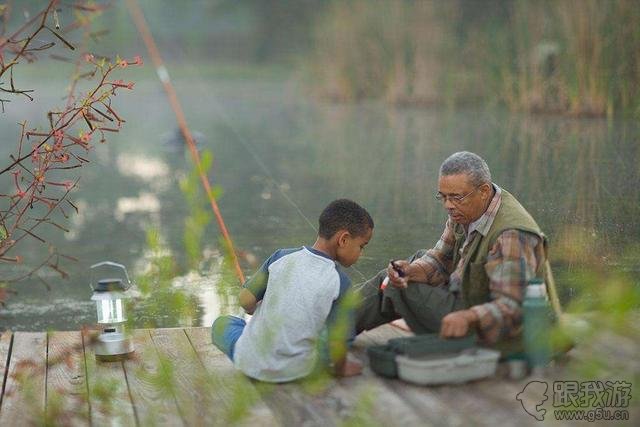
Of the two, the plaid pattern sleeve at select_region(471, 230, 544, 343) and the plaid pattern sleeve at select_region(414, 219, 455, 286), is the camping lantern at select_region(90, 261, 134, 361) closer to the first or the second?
the plaid pattern sleeve at select_region(414, 219, 455, 286)

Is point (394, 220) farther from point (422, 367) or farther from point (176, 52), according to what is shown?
point (176, 52)

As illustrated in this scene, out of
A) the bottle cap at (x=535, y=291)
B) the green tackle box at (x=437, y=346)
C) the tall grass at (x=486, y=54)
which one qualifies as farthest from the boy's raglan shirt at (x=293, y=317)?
the tall grass at (x=486, y=54)

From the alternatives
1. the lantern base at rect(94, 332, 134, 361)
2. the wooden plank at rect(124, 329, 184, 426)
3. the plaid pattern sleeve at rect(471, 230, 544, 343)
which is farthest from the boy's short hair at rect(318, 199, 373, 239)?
the lantern base at rect(94, 332, 134, 361)

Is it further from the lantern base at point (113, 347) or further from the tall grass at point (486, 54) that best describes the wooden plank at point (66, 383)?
the tall grass at point (486, 54)

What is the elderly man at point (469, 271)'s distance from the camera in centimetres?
416

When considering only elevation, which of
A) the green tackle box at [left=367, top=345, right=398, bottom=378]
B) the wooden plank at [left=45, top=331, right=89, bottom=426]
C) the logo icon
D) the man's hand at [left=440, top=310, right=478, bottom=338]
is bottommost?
the wooden plank at [left=45, top=331, right=89, bottom=426]

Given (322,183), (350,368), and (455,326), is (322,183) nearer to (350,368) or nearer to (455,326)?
(350,368)

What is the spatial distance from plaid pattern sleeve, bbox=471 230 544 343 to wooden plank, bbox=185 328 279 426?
2.32 ft

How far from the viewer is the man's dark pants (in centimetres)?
451

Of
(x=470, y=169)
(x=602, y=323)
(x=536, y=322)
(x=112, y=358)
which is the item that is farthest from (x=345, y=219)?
(x=602, y=323)

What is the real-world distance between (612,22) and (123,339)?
1004 centimetres

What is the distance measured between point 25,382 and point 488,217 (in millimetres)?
1512

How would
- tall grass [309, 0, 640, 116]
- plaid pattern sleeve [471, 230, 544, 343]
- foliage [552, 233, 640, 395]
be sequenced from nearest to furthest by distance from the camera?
foliage [552, 233, 640, 395], plaid pattern sleeve [471, 230, 544, 343], tall grass [309, 0, 640, 116]

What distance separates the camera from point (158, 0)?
115ft
